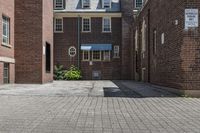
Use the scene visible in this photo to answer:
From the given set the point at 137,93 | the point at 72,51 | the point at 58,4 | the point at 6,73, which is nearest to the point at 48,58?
the point at 6,73

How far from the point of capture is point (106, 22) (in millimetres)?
48688

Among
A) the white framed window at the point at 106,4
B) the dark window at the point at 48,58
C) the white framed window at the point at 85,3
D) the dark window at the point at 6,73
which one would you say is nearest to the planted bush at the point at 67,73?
the white framed window at the point at 85,3

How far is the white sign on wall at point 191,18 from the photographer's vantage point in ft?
55.9

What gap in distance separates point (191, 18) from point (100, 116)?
7903 millimetres

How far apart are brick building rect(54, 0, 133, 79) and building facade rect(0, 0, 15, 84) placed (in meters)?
20.8

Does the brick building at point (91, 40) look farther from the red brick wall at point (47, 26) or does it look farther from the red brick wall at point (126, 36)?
the red brick wall at point (47, 26)

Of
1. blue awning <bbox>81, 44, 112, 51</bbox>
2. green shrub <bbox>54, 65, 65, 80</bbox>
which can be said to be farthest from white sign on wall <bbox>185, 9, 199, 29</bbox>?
blue awning <bbox>81, 44, 112, 51</bbox>

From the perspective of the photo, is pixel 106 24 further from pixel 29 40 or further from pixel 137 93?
pixel 137 93

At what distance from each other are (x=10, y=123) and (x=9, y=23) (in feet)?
58.1

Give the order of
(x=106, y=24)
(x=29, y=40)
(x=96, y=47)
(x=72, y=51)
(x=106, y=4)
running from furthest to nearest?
1. (x=106, y=4)
2. (x=106, y=24)
3. (x=72, y=51)
4. (x=96, y=47)
5. (x=29, y=40)

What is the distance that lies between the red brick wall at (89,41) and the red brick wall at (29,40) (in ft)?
65.5

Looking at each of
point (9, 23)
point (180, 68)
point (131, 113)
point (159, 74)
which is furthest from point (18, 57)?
point (131, 113)

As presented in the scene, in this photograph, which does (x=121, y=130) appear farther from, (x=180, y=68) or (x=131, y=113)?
(x=180, y=68)

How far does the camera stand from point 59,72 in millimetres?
46031
